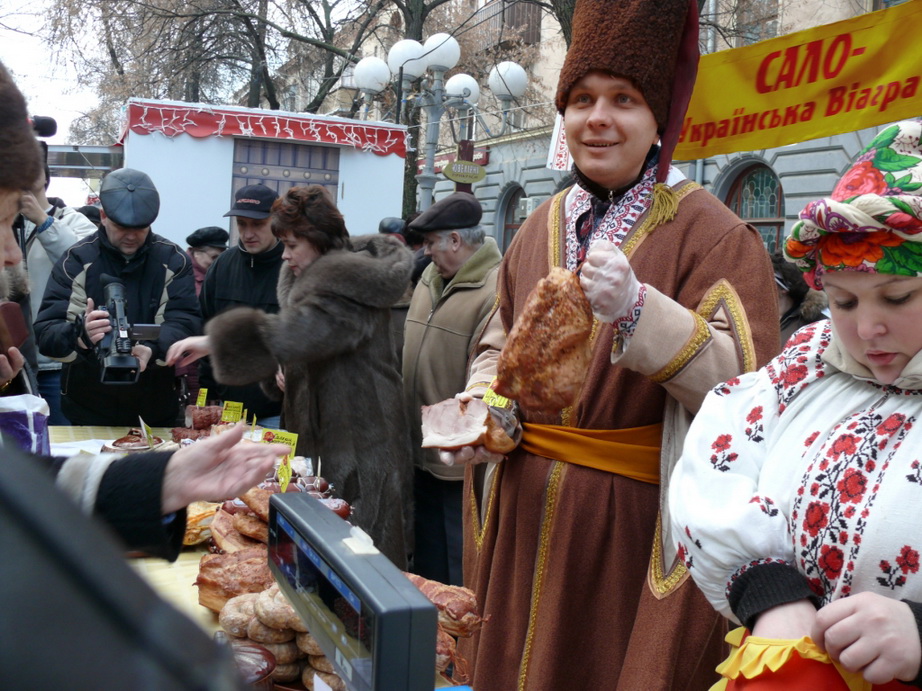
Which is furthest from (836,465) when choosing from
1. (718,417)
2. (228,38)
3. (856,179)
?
(228,38)

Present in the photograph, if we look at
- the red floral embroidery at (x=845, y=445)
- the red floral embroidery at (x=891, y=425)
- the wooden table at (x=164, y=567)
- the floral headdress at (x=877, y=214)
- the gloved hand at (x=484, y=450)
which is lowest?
the wooden table at (x=164, y=567)

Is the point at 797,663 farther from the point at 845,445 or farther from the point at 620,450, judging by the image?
the point at 620,450

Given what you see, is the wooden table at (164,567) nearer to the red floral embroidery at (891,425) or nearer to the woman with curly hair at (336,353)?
the woman with curly hair at (336,353)

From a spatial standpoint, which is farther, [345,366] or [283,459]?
[345,366]

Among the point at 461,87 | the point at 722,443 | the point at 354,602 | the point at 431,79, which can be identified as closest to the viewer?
the point at 354,602

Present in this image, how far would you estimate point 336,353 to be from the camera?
3.48 metres

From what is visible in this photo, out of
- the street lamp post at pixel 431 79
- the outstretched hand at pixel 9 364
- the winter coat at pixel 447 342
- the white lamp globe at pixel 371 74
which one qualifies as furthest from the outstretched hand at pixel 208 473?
the white lamp globe at pixel 371 74

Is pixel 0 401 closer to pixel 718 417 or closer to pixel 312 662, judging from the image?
pixel 312 662

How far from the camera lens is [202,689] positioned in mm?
335

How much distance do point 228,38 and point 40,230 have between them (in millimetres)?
13260

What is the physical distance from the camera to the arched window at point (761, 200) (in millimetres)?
12734

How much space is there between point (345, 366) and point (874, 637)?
261cm

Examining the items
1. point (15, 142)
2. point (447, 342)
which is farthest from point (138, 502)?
point (447, 342)

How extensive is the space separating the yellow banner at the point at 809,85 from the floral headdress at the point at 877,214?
2191 millimetres
